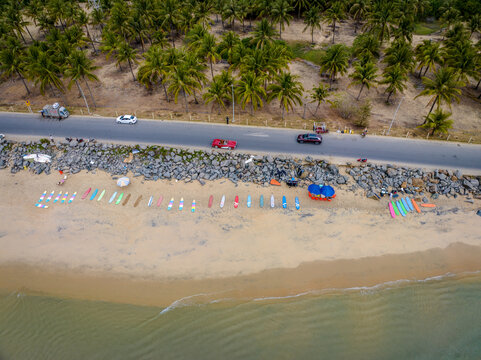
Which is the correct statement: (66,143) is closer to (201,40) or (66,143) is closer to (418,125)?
(201,40)

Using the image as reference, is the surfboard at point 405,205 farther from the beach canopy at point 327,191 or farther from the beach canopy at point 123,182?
the beach canopy at point 123,182

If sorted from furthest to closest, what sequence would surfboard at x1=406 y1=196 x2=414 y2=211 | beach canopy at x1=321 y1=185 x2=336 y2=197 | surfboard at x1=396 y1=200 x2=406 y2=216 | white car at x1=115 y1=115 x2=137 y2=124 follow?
white car at x1=115 y1=115 x2=137 y2=124 < surfboard at x1=406 y1=196 x2=414 y2=211 < beach canopy at x1=321 y1=185 x2=336 y2=197 < surfboard at x1=396 y1=200 x2=406 y2=216

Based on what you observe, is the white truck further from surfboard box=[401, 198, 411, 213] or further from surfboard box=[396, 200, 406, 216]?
surfboard box=[401, 198, 411, 213]

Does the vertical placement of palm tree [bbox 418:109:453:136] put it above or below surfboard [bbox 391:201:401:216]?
above

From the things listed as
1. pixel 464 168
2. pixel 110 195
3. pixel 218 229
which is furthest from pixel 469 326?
pixel 110 195

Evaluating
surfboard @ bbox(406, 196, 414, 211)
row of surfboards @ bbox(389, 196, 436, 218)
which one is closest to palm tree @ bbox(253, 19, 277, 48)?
row of surfboards @ bbox(389, 196, 436, 218)

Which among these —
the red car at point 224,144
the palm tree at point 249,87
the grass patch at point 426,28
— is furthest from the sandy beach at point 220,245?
the grass patch at point 426,28

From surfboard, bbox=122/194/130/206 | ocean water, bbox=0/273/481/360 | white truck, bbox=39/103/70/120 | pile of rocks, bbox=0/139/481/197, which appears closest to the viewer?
ocean water, bbox=0/273/481/360
